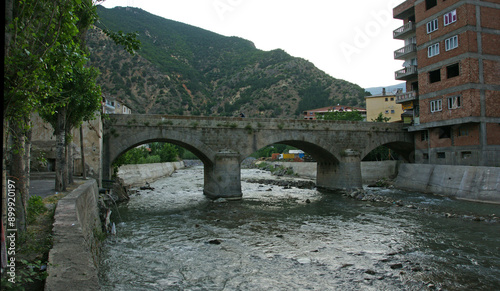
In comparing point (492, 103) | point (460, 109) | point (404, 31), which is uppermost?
point (404, 31)

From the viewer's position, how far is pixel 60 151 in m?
12.7

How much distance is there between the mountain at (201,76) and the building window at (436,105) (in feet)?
189

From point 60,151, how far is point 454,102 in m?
24.4

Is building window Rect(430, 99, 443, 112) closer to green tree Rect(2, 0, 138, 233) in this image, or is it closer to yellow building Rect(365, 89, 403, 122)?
green tree Rect(2, 0, 138, 233)

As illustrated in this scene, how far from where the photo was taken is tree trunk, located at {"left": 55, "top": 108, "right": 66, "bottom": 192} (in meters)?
11.9

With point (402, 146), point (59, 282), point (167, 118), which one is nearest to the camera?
point (59, 282)

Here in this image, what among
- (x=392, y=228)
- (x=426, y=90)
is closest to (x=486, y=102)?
(x=426, y=90)

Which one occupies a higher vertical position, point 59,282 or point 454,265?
point 59,282

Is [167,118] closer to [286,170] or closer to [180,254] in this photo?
[180,254]

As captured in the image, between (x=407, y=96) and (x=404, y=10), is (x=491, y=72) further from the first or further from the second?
(x=404, y=10)

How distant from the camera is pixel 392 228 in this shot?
13195mm

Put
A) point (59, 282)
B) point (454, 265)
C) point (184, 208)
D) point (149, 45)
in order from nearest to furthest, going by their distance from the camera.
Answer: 1. point (59, 282)
2. point (454, 265)
3. point (184, 208)
4. point (149, 45)

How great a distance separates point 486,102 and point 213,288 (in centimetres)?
2300

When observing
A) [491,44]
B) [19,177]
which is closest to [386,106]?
[491,44]
